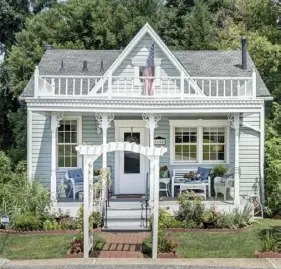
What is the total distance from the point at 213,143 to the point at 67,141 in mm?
5650

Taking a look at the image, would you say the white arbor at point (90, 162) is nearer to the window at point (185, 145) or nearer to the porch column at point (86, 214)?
the porch column at point (86, 214)

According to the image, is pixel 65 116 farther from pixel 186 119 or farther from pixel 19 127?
pixel 19 127

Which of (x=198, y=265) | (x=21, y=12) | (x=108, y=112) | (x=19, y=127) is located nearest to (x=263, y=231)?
(x=198, y=265)

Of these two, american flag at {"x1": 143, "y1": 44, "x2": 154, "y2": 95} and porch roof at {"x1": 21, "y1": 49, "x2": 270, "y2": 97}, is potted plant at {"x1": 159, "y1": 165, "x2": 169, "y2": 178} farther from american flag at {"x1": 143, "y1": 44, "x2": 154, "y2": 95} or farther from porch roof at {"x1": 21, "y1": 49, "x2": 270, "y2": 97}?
porch roof at {"x1": 21, "y1": 49, "x2": 270, "y2": 97}

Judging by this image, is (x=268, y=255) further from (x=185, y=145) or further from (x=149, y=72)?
(x=149, y=72)

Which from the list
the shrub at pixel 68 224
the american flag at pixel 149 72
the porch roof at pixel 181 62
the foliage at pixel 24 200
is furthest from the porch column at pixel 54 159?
the porch roof at pixel 181 62

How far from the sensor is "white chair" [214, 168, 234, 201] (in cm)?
1513

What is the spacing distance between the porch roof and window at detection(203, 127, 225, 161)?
261cm

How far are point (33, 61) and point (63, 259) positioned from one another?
65.5ft

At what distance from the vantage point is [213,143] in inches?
671

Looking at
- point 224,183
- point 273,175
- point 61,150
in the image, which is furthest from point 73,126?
point 273,175

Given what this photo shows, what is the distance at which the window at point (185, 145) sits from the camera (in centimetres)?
1698

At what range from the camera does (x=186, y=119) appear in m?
16.8

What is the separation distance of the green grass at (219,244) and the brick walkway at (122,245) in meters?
1.04
